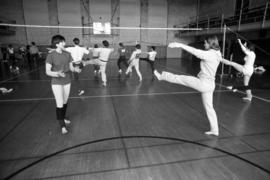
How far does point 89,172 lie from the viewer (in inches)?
96.9

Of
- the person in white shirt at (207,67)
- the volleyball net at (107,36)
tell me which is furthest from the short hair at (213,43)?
the volleyball net at (107,36)

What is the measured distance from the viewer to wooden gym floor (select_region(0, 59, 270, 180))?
2486mm

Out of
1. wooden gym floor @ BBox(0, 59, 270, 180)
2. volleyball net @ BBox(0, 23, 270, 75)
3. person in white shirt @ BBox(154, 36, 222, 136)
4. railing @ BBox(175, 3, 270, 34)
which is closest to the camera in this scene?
wooden gym floor @ BBox(0, 59, 270, 180)

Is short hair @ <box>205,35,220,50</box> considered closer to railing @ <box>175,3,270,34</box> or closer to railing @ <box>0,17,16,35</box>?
railing @ <box>175,3,270,34</box>

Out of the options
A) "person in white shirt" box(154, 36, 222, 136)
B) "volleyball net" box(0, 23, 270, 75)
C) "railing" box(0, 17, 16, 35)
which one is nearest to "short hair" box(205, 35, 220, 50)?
"person in white shirt" box(154, 36, 222, 136)

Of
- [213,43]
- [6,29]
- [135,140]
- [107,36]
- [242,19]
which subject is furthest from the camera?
[107,36]

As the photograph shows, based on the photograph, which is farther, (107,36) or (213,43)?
(107,36)

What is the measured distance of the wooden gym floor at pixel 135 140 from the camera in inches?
97.9

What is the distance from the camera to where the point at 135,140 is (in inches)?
130

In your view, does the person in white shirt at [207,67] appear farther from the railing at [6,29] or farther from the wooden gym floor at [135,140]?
the railing at [6,29]

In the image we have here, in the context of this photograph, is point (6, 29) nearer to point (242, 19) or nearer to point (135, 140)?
point (135, 140)

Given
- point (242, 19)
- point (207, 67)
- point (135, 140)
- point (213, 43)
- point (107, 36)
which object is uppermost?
point (242, 19)

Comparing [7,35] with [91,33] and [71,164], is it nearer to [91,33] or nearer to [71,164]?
[91,33]

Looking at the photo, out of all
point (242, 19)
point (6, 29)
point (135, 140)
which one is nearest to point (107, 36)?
point (6, 29)
